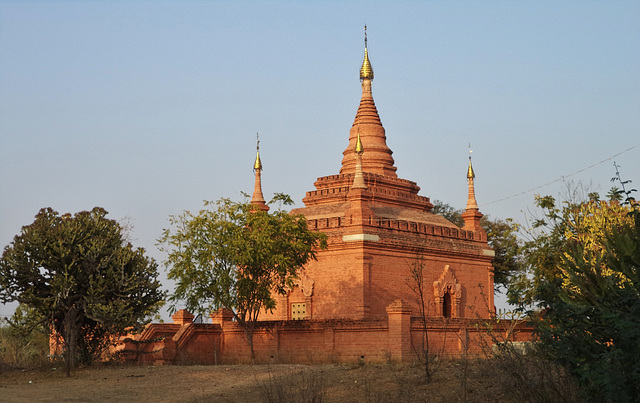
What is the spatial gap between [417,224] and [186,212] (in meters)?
11.2

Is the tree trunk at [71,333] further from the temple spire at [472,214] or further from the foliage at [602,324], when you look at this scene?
the temple spire at [472,214]

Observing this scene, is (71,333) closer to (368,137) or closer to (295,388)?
(295,388)

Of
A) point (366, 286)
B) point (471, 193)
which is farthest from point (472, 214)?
point (366, 286)

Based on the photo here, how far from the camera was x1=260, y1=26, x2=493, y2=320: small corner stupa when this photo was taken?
33.7 metres

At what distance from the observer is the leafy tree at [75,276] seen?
24.1 meters

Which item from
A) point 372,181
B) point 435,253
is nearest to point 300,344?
point 435,253

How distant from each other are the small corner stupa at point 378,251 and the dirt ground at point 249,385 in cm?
1085

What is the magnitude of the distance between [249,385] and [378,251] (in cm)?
1566

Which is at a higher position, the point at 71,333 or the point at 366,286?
the point at 366,286

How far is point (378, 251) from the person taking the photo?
34062 mm

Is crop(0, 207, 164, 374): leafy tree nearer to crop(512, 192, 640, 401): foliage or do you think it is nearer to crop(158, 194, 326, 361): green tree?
crop(158, 194, 326, 361): green tree

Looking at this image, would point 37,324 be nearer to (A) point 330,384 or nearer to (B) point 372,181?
(A) point 330,384

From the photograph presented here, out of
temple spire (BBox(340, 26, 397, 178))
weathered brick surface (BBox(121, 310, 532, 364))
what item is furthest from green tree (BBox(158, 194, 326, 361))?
temple spire (BBox(340, 26, 397, 178))

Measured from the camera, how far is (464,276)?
124 feet
